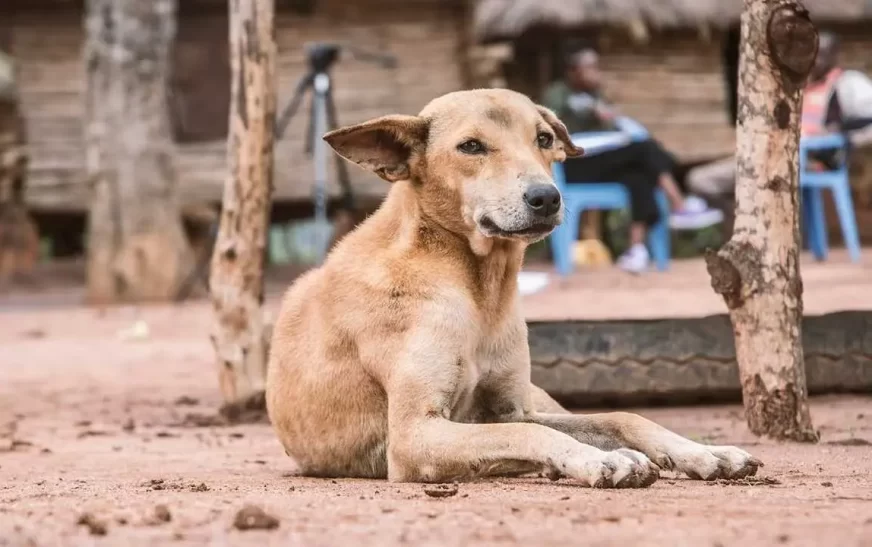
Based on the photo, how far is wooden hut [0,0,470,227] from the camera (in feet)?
56.8

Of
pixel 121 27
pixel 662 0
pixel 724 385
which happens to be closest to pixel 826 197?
pixel 662 0

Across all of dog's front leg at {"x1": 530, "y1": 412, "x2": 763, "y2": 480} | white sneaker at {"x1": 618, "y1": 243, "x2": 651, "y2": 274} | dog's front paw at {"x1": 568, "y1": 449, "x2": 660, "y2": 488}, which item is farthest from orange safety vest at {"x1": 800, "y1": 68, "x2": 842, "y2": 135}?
dog's front paw at {"x1": 568, "y1": 449, "x2": 660, "y2": 488}

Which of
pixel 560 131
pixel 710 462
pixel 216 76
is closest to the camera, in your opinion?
pixel 710 462

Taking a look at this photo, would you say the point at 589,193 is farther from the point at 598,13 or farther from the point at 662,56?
the point at 662,56

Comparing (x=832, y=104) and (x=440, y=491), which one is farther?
(x=832, y=104)

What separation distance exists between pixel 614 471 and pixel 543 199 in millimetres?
979

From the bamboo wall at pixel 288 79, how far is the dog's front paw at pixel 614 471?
1320 cm

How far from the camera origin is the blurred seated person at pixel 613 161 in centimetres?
1405

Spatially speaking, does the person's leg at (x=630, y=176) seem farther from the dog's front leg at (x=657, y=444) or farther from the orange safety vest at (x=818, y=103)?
the dog's front leg at (x=657, y=444)

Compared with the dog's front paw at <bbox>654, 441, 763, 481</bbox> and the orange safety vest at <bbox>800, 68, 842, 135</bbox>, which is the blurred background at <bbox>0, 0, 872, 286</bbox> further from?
the dog's front paw at <bbox>654, 441, 763, 481</bbox>

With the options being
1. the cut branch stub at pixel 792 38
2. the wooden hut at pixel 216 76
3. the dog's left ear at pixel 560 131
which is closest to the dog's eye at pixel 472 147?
the dog's left ear at pixel 560 131

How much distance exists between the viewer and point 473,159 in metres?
4.80

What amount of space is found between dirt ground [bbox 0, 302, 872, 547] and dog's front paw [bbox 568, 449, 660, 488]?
6cm

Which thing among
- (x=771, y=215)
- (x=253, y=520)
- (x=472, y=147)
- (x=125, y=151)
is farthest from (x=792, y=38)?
(x=125, y=151)
